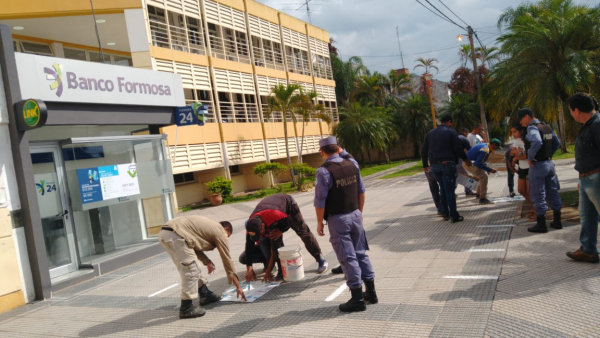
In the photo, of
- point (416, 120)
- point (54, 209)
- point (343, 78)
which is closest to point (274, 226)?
point (54, 209)

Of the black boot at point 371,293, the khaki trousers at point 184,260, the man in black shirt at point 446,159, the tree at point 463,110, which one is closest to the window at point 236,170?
the tree at point 463,110

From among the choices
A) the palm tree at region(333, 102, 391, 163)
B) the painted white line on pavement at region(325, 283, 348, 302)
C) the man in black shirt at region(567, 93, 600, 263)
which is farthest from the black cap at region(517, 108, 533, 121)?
the palm tree at region(333, 102, 391, 163)

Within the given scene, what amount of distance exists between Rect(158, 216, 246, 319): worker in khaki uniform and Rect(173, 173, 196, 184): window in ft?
53.6

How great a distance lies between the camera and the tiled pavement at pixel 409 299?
13.2ft

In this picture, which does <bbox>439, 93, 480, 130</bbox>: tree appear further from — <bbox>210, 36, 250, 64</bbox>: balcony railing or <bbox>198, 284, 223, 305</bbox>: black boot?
<bbox>198, 284, 223, 305</bbox>: black boot

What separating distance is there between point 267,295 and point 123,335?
1.67 meters

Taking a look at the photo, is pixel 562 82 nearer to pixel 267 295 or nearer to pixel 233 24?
pixel 267 295

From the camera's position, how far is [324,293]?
5.36 metres

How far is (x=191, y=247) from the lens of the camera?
5270 millimetres

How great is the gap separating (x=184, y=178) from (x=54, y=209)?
43.8ft

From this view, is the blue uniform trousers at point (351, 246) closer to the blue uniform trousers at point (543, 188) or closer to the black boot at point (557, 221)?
the blue uniform trousers at point (543, 188)

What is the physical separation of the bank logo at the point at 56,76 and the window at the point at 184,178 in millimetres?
13356

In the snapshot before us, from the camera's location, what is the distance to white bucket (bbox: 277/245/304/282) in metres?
5.87

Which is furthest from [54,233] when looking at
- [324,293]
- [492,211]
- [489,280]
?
[492,211]
